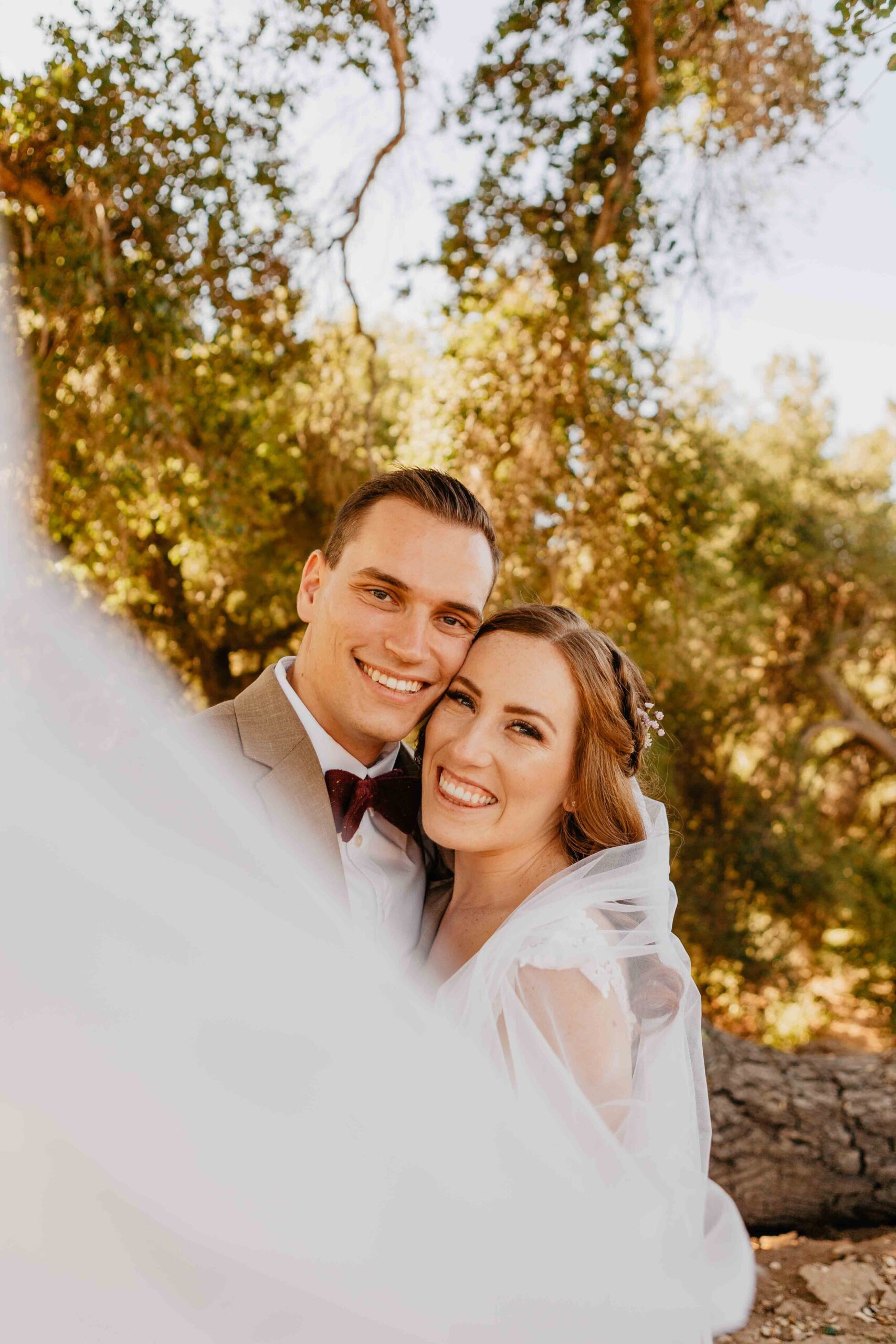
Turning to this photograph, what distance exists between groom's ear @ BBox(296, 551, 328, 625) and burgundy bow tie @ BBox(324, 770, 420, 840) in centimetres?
53

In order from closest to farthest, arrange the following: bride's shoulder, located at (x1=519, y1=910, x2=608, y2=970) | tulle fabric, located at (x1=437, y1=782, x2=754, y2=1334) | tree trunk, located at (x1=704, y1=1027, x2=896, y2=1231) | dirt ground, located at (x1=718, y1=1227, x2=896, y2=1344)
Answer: tulle fabric, located at (x1=437, y1=782, x2=754, y2=1334)
bride's shoulder, located at (x1=519, y1=910, x2=608, y2=970)
dirt ground, located at (x1=718, y1=1227, x2=896, y2=1344)
tree trunk, located at (x1=704, y1=1027, x2=896, y2=1231)

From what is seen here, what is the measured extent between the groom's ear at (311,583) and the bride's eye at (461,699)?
0.50 m

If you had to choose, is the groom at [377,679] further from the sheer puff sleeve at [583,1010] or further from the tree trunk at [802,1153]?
the tree trunk at [802,1153]

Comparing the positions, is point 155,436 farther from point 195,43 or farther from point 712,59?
point 712,59

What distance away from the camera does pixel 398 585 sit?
2.81m

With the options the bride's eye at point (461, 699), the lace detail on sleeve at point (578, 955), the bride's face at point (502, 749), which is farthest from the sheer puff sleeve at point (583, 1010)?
the bride's eye at point (461, 699)

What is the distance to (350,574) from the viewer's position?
2.89 m

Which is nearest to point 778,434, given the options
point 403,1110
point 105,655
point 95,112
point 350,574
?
point 105,655

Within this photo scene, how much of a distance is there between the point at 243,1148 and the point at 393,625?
133cm

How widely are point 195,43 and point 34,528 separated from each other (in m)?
3.09

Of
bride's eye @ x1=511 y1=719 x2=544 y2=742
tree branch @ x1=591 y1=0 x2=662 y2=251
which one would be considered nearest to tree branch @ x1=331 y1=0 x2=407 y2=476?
tree branch @ x1=591 y1=0 x2=662 y2=251

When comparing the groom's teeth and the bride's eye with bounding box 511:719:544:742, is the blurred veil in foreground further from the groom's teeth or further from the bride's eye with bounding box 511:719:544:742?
the bride's eye with bounding box 511:719:544:742

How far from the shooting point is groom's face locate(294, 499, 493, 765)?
2.79 m

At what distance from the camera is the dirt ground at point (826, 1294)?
11.7ft
